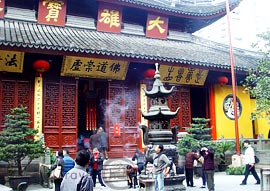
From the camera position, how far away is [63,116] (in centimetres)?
1220

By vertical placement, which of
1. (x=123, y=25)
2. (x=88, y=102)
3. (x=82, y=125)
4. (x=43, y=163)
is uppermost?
(x=123, y=25)

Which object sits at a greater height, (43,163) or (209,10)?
(209,10)

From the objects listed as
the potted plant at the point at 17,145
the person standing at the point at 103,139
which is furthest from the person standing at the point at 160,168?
the person standing at the point at 103,139

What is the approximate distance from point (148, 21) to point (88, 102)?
4.69 metres

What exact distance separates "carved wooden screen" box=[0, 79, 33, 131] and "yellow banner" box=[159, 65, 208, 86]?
4931mm

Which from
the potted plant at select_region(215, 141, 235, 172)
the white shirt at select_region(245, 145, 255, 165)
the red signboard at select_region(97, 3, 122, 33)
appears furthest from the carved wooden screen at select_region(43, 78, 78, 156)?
the white shirt at select_region(245, 145, 255, 165)

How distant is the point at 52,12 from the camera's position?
13539 millimetres

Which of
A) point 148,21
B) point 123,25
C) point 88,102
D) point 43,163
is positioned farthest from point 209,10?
point 43,163

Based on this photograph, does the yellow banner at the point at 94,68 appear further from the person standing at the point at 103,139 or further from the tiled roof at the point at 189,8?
the tiled roof at the point at 189,8

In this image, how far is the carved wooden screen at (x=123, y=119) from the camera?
42.4 feet

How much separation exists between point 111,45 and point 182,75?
10.6 ft

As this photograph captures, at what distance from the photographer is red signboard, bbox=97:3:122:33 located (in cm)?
1456

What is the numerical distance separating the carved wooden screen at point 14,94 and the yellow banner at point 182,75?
4.93m

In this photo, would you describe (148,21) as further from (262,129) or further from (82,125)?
(262,129)
